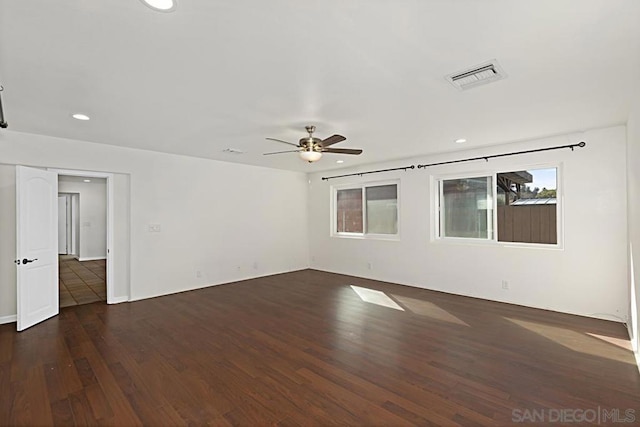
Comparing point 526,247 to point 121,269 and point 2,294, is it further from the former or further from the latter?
point 2,294

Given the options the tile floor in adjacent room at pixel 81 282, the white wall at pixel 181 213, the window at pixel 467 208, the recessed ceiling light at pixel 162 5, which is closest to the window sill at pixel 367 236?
the window at pixel 467 208

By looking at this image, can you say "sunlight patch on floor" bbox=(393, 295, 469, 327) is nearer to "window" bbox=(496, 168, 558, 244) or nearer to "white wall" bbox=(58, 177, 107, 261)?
"window" bbox=(496, 168, 558, 244)

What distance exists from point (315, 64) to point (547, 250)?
4.27 meters

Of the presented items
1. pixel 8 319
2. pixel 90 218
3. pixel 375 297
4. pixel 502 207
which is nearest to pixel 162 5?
pixel 375 297

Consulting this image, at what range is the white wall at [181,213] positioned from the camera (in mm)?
4266

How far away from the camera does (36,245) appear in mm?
4047

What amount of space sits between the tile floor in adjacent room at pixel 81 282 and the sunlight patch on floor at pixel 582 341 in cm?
642

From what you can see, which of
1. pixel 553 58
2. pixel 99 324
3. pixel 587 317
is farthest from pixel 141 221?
pixel 587 317

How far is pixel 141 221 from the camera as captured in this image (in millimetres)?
5148

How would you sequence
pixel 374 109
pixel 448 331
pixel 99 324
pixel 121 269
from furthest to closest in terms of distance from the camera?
pixel 121 269, pixel 99 324, pixel 448 331, pixel 374 109

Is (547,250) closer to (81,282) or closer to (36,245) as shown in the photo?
(36,245)

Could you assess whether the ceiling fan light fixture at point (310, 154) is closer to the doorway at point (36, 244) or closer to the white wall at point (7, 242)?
the doorway at point (36, 244)

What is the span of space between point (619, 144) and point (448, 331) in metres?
3.19

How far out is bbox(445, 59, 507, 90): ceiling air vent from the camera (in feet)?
7.54
